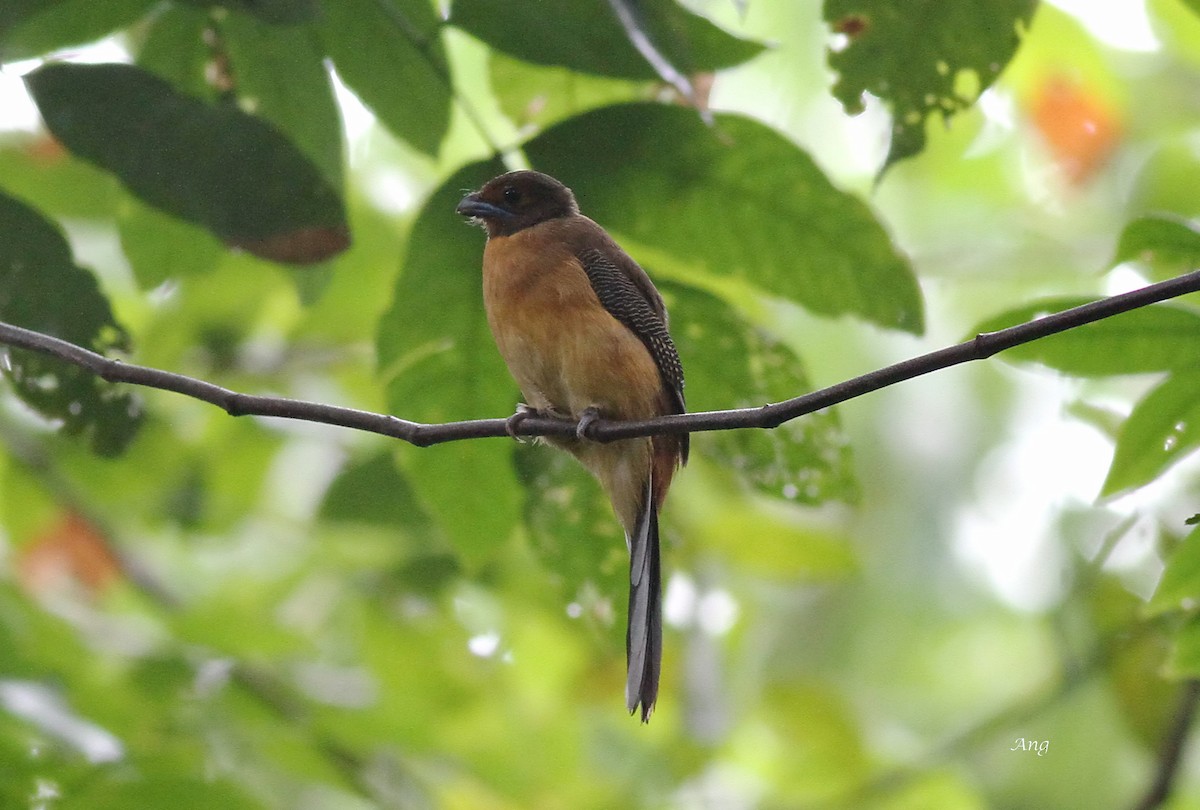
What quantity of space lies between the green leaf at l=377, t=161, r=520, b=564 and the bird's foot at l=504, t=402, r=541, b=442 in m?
0.05

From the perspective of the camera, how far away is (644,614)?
2.52m

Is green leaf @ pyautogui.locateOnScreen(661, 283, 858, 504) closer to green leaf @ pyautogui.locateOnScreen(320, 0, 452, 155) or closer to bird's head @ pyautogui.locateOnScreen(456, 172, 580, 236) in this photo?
bird's head @ pyautogui.locateOnScreen(456, 172, 580, 236)

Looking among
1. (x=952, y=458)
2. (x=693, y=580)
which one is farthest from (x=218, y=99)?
(x=952, y=458)

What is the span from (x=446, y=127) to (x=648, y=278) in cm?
55

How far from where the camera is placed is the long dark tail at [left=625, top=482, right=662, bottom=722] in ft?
7.77

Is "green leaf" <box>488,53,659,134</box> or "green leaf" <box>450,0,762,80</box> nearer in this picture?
"green leaf" <box>450,0,762,80</box>

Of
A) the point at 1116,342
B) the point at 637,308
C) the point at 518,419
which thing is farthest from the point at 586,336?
the point at 1116,342

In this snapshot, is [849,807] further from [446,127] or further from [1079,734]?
[446,127]

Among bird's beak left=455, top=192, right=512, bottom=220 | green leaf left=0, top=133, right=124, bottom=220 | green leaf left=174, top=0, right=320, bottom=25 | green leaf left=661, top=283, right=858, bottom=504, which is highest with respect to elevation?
green leaf left=0, top=133, right=124, bottom=220

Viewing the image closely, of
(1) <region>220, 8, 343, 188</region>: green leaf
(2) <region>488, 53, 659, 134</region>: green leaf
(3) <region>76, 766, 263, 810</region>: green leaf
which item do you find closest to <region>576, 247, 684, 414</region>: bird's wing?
(2) <region>488, 53, 659, 134</region>: green leaf

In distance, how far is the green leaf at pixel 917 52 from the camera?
2361 millimetres

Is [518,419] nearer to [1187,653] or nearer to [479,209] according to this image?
[479,209]

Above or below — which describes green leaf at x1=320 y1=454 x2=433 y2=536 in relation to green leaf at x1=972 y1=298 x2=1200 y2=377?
above

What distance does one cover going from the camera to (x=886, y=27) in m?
2.39
